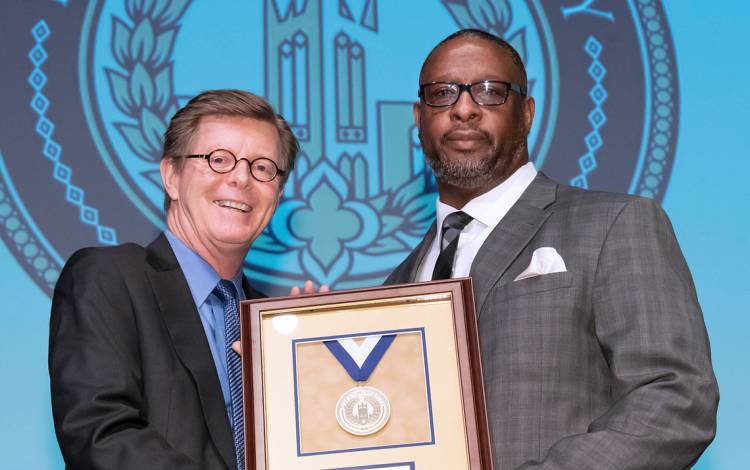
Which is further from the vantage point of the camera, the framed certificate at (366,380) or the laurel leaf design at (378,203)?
the laurel leaf design at (378,203)

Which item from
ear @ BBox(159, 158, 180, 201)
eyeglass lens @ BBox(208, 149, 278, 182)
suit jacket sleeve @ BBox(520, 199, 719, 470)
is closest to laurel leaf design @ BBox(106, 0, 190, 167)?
ear @ BBox(159, 158, 180, 201)

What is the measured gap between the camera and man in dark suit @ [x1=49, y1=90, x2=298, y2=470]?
1709 millimetres

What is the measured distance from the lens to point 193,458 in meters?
1.74

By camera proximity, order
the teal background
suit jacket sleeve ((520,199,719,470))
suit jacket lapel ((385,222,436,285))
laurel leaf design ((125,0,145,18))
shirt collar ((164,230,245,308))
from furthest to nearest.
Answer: laurel leaf design ((125,0,145,18))
the teal background
suit jacket lapel ((385,222,436,285))
shirt collar ((164,230,245,308))
suit jacket sleeve ((520,199,719,470))

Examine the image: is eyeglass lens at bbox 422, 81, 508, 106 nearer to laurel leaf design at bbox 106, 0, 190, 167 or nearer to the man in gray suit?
the man in gray suit

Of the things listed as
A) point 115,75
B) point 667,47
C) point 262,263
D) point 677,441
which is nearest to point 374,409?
point 677,441

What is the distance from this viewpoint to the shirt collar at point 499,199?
6.76ft

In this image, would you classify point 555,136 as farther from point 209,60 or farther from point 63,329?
point 63,329

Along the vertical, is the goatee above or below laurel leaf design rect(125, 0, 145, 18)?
below

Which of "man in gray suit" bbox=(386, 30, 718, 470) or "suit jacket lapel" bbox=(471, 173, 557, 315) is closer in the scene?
"man in gray suit" bbox=(386, 30, 718, 470)

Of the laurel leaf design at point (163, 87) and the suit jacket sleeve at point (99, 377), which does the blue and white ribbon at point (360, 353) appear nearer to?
the suit jacket sleeve at point (99, 377)

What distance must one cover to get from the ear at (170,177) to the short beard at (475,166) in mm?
575

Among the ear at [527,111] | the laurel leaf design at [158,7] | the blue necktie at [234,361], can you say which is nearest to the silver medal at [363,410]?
the blue necktie at [234,361]

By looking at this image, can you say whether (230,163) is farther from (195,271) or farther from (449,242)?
(449,242)
